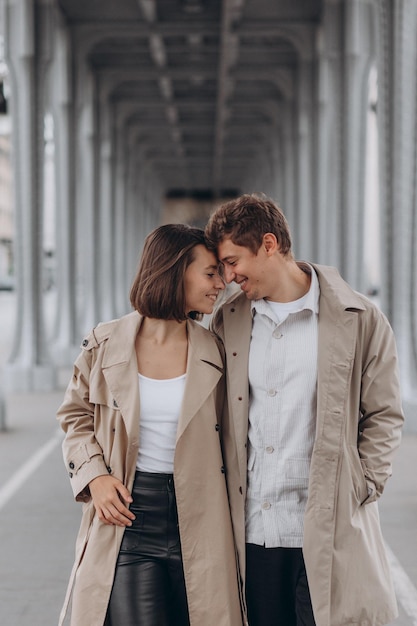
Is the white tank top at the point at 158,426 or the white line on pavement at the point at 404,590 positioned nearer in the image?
the white tank top at the point at 158,426

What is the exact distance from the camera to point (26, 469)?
9.22 metres

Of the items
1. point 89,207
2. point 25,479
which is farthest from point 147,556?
point 89,207

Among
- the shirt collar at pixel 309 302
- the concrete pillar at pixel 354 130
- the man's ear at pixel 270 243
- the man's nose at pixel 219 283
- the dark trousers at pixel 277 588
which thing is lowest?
the dark trousers at pixel 277 588

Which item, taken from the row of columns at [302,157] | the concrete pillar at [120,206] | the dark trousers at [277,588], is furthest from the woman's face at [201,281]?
the concrete pillar at [120,206]

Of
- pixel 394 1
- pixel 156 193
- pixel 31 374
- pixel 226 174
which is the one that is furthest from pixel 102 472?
pixel 156 193

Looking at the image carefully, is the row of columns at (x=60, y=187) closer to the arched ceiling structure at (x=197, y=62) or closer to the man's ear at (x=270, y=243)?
the arched ceiling structure at (x=197, y=62)

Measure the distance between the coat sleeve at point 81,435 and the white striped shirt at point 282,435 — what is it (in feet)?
1.67

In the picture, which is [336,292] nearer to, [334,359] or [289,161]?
[334,359]

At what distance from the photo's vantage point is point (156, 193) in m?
63.6

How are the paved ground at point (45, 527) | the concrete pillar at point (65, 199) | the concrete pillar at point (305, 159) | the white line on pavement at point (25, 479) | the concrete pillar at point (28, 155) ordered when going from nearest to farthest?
the white line on pavement at point (25, 479) → the paved ground at point (45, 527) → the concrete pillar at point (28, 155) → the concrete pillar at point (65, 199) → the concrete pillar at point (305, 159)

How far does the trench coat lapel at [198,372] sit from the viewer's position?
3074 millimetres

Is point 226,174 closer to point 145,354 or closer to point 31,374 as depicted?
point 31,374

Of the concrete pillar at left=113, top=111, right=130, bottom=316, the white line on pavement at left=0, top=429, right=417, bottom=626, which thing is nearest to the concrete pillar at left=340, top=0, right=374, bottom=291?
the white line on pavement at left=0, top=429, right=417, bottom=626

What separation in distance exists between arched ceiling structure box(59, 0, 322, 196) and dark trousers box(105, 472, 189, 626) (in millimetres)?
17710
